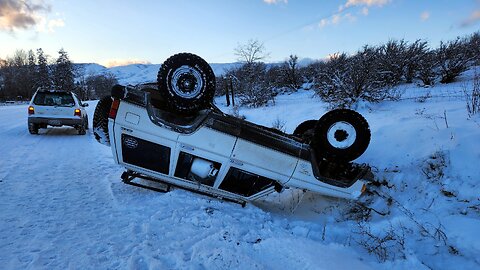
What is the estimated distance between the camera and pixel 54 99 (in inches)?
424

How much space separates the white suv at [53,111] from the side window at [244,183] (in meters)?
8.65

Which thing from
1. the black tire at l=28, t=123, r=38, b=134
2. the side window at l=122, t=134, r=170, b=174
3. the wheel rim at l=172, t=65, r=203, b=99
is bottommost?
the black tire at l=28, t=123, r=38, b=134

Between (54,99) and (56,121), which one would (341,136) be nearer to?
(56,121)

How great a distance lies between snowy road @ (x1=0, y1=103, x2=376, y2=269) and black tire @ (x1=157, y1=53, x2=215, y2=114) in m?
1.45

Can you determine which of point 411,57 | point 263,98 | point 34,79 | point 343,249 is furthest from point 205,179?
point 34,79

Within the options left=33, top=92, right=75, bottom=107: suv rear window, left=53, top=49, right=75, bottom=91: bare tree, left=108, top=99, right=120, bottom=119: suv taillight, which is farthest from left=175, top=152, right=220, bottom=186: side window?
left=53, top=49, right=75, bottom=91: bare tree

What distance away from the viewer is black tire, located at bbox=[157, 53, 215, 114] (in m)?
4.10

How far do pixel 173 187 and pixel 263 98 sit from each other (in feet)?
48.4

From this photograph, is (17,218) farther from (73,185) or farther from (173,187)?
(173,187)

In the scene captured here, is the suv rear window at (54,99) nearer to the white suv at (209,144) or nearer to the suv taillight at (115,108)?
the white suv at (209,144)

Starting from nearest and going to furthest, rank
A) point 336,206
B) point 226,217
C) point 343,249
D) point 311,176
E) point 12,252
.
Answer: point 12,252
point 343,249
point 226,217
point 311,176
point 336,206

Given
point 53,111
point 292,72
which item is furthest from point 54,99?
point 292,72

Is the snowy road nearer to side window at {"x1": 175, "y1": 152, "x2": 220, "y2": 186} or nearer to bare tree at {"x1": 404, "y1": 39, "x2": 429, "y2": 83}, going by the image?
side window at {"x1": 175, "y1": 152, "x2": 220, "y2": 186}

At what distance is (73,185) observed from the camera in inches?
204
